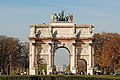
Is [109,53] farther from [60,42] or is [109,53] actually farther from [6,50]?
[6,50]

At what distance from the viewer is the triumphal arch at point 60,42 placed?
3302 inches

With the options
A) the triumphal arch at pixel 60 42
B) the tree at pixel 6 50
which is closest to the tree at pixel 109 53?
the triumphal arch at pixel 60 42

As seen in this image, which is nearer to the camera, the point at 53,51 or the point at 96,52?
the point at 53,51

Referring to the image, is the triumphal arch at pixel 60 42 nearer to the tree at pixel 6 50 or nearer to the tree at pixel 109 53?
the tree at pixel 109 53

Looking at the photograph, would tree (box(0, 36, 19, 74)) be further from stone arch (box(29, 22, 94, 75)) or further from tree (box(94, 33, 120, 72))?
tree (box(94, 33, 120, 72))

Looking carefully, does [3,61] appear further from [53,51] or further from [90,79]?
[90,79]

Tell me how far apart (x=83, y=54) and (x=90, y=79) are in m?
42.2

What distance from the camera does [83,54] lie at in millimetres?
84688

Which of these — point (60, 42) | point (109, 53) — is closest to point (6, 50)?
point (60, 42)

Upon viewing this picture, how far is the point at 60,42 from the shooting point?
8450 cm

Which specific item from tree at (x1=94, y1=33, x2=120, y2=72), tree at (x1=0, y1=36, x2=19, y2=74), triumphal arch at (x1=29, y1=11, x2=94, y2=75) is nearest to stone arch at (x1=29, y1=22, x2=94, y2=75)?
triumphal arch at (x1=29, y1=11, x2=94, y2=75)

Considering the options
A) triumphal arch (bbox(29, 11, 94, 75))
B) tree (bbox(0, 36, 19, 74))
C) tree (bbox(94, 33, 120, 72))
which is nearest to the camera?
triumphal arch (bbox(29, 11, 94, 75))

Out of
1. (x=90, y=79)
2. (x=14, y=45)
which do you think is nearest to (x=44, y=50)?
(x=14, y=45)

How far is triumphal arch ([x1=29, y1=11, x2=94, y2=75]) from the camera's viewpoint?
83.9 meters
